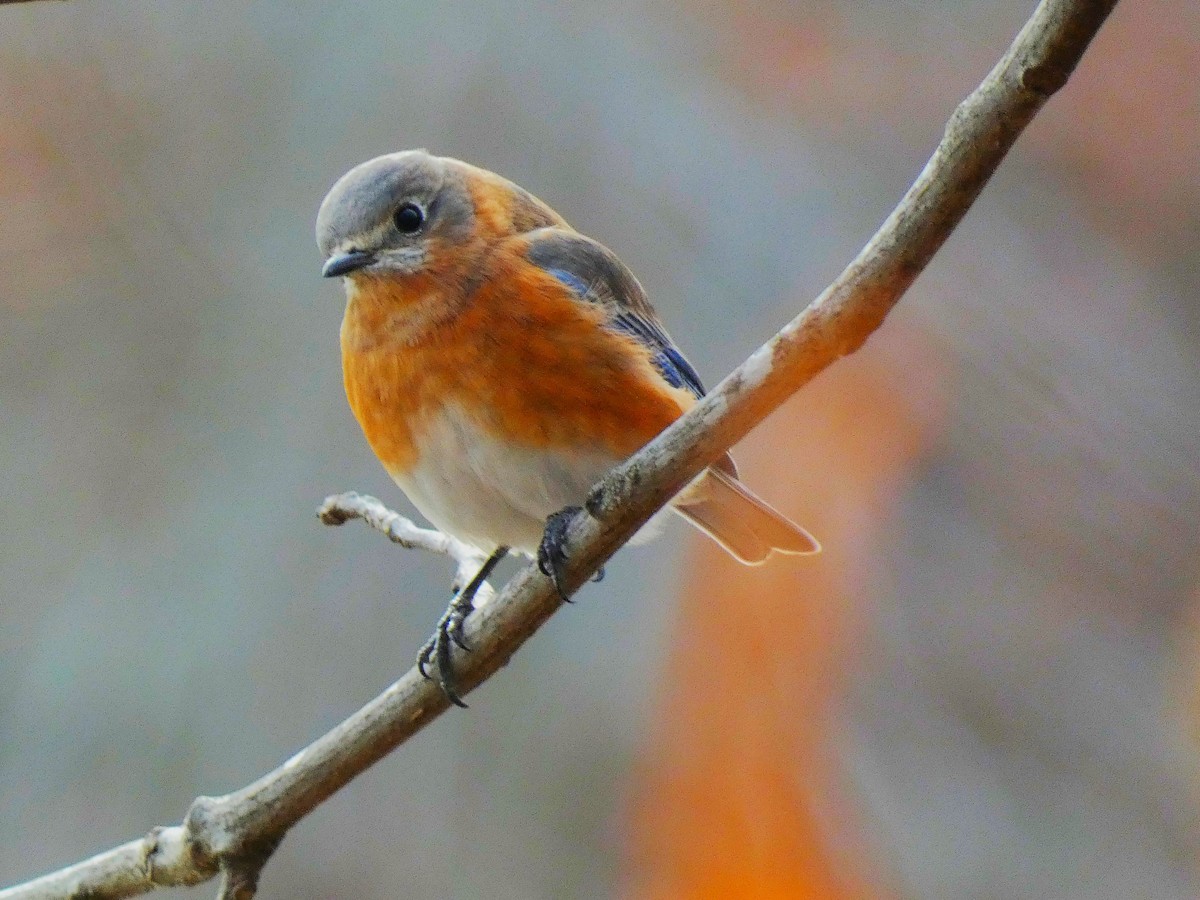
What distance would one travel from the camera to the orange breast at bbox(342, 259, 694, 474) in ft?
7.69

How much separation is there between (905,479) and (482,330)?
1.49 metres

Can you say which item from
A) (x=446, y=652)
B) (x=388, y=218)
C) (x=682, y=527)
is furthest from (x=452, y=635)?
(x=682, y=527)

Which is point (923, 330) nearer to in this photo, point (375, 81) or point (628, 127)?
point (628, 127)

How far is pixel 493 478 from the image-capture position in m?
2.38

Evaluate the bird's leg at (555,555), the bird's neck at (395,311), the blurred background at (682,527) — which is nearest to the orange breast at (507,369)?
A: the bird's neck at (395,311)

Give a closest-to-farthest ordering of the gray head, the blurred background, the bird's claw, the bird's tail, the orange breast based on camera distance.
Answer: the bird's claw < the orange breast < the gray head < the bird's tail < the blurred background

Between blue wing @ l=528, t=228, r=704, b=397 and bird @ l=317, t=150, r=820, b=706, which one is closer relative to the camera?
bird @ l=317, t=150, r=820, b=706

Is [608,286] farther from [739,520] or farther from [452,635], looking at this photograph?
[452,635]

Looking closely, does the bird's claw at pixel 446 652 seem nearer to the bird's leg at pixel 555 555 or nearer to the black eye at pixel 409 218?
the bird's leg at pixel 555 555

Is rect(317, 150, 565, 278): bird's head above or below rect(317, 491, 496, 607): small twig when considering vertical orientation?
above

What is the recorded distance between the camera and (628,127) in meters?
3.60

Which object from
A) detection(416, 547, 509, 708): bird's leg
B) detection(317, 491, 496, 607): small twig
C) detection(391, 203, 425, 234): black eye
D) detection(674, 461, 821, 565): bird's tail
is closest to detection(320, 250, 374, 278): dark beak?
detection(391, 203, 425, 234): black eye

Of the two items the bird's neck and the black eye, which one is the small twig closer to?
the bird's neck

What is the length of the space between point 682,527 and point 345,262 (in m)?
1.47
